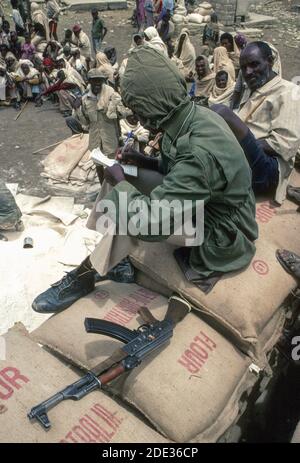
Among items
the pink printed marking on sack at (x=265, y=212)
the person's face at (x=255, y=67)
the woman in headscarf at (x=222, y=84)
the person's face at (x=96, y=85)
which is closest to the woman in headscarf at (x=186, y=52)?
the woman in headscarf at (x=222, y=84)

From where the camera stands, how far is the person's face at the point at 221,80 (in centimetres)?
741

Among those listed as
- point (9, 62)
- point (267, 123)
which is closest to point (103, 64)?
point (9, 62)

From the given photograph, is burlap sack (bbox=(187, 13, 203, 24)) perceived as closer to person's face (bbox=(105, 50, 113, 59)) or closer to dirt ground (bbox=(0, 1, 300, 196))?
dirt ground (bbox=(0, 1, 300, 196))

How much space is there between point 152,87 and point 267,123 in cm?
158

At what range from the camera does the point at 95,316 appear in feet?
8.41

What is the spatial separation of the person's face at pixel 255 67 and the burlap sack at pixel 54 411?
101 inches

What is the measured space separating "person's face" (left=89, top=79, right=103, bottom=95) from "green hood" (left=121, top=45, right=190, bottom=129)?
13.9ft

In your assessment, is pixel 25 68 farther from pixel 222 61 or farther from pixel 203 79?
pixel 222 61

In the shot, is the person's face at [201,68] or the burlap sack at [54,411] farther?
the person's face at [201,68]

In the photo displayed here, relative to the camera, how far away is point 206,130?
214cm

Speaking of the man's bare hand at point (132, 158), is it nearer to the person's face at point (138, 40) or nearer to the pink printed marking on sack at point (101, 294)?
the pink printed marking on sack at point (101, 294)
